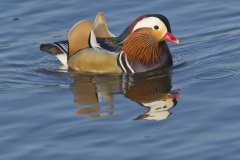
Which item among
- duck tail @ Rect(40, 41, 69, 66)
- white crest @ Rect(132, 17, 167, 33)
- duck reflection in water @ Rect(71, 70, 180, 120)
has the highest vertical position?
white crest @ Rect(132, 17, 167, 33)

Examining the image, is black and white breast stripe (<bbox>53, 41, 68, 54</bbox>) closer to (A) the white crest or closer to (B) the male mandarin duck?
(B) the male mandarin duck

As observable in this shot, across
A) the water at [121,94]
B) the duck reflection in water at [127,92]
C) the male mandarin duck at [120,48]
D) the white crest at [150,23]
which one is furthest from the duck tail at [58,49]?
the white crest at [150,23]

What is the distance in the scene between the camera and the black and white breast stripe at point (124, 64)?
14891mm

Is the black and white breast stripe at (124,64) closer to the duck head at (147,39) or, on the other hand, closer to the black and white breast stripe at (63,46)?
the duck head at (147,39)

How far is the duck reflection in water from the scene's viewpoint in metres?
12.8

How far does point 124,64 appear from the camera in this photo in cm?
1496

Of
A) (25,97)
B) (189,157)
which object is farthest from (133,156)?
(25,97)

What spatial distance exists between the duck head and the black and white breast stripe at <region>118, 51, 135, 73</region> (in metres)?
0.08

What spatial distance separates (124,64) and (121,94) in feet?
4.62

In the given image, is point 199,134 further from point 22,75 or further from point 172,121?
point 22,75

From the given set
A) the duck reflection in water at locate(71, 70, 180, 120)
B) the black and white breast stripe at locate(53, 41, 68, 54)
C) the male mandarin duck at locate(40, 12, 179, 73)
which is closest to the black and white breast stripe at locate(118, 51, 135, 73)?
the male mandarin duck at locate(40, 12, 179, 73)

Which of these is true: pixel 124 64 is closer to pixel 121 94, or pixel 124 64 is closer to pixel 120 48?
pixel 120 48

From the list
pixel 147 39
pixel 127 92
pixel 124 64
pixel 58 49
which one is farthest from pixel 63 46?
pixel 127 92

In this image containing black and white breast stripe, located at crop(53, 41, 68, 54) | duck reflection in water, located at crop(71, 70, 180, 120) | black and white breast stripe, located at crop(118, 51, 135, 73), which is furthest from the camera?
black and white breast stripe, located at crop(53, 41, 68, 54)
